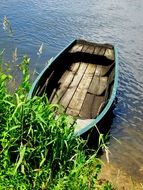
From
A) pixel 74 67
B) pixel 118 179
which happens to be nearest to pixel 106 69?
pixel 74 67

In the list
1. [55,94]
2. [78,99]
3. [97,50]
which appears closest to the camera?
[55,94]

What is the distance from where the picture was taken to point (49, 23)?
778 inches

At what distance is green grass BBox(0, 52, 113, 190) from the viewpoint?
389 centimetres

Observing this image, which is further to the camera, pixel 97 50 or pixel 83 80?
pixel 97 50

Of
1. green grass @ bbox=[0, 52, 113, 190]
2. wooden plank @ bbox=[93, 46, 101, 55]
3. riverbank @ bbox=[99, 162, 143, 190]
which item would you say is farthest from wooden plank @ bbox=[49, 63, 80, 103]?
green grass @ bbox=[0, 52, 113, 190]

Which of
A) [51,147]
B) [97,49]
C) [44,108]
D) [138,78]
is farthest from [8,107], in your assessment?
[138,78]

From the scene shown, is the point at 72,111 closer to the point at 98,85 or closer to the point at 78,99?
the point at 78,99

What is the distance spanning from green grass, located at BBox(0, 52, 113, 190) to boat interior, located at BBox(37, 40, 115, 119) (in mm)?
3336

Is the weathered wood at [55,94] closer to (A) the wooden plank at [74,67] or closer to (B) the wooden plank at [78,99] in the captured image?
(B) the wooden plank at [78,99]

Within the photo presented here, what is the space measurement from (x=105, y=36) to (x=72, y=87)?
9.37m

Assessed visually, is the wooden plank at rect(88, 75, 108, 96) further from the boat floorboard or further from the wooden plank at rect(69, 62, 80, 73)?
the wooden plank at rect(69, 62, 80, 73)

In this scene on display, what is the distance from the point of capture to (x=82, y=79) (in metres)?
10.8

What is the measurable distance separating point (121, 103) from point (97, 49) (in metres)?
2.67

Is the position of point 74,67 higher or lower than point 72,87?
higher
